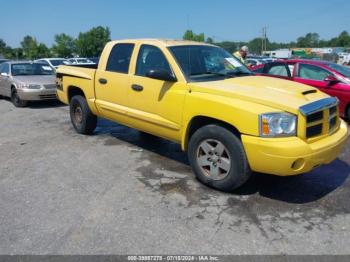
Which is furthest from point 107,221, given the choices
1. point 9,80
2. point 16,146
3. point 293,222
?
point 9,80

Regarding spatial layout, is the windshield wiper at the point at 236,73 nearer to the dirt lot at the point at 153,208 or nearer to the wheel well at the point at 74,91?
the dirt lot at the point at 153,208

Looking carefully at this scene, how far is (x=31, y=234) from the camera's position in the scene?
355 cm

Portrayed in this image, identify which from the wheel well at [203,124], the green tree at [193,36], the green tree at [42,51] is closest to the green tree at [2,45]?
the green tree at [42,51]

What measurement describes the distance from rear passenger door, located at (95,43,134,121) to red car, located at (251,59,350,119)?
3941mm

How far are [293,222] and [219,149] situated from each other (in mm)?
1187

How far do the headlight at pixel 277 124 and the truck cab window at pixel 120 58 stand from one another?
104 inches

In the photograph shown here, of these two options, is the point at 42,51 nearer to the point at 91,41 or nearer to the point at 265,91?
the point at 91,41

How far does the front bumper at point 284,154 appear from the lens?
12.4 feet

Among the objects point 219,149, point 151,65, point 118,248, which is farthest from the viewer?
point 151,65

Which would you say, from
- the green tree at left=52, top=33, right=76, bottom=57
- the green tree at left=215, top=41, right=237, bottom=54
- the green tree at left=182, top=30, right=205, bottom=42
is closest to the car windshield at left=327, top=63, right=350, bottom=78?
the green tree at left=215, top=41, right=237, bottom=54

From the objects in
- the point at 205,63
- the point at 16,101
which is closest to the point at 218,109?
the point at 205,63

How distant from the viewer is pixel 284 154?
376 cm

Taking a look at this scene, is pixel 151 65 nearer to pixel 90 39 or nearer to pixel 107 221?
pixel 107 221

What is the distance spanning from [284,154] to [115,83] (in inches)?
124
